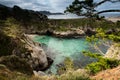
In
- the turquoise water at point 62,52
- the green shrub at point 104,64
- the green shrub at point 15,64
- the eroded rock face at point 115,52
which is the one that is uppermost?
the green shrub at point 15,64

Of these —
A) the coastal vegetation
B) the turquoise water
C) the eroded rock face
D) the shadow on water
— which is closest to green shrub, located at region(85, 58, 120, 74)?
the coastal vegetation

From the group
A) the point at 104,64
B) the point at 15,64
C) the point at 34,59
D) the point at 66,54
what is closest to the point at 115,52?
the point at 104,64

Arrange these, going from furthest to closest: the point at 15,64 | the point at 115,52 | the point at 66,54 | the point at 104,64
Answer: the point at 66,54, the point at 115,52, the point at 104,64, the point at 15,64

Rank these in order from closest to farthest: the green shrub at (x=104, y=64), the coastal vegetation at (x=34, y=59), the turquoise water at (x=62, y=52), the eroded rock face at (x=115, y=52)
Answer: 1. the coastal vegetation at (x=34, y=59)
2. the green shrub at (x=104, y=64)
3. the eroded rock face at (x=115, y=52)
4. the turquoise water at (x=62, y=52)

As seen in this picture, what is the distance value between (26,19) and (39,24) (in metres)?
6.60

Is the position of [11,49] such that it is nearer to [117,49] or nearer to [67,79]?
[117,49]

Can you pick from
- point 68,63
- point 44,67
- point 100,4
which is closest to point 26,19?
point 44,67

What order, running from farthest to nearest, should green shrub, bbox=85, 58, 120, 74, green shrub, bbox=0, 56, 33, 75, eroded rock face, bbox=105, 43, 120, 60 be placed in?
eroded rock face, bbox=105, 43, 120, 60
green shrub, bbox=85, 58, 120, 74
green shrub, bbox=0, 56, 33, 75

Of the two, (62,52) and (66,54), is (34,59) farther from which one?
(62,52)

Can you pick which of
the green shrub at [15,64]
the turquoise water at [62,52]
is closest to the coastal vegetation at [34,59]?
the green shrub at [15,64]

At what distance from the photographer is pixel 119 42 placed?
19766 mm

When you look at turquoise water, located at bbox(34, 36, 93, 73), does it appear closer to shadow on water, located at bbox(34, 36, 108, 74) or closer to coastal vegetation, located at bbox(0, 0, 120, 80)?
shadow on water, located at bbox(34, 36, 108, 74)

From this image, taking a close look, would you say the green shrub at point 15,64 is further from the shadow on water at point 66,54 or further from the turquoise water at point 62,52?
the turquoise water at point 62,52

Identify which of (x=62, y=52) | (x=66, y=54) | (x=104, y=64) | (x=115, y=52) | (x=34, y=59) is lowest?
(x=62, y=52)
